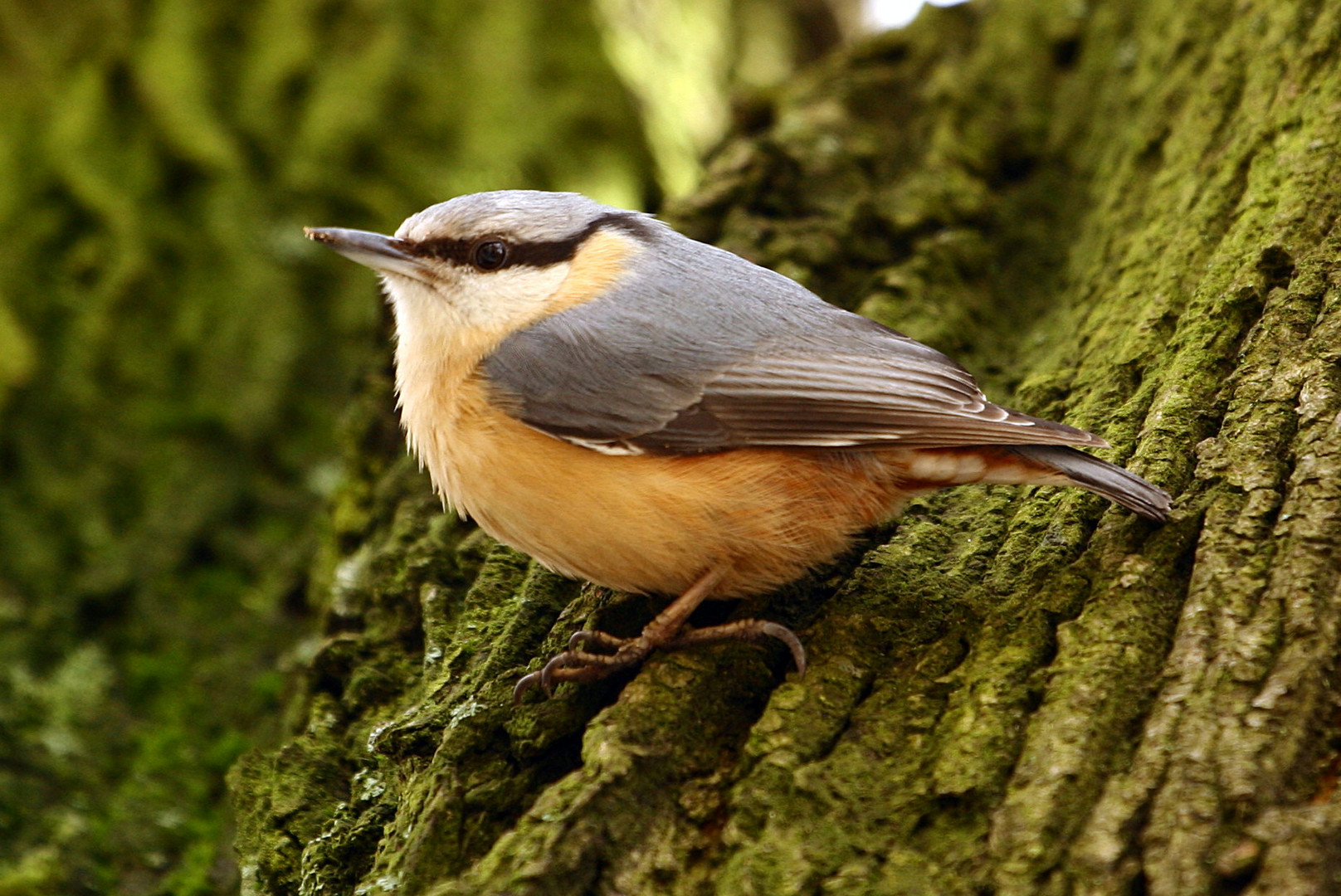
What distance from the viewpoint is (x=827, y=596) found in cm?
270

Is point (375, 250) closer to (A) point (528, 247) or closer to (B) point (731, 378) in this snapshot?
(A) point (528, 247)

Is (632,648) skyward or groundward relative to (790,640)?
groundward

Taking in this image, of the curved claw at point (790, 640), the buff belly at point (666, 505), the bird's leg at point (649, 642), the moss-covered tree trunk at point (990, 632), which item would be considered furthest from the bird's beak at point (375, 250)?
the curved claw at point (790, 640)

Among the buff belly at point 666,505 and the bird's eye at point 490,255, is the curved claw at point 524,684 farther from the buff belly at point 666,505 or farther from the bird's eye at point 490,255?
the bird's eye at point 490,255

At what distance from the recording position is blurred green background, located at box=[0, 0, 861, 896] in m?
3.86

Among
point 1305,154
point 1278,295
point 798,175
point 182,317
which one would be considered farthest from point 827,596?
point 182,317

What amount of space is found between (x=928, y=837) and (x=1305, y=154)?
6.54 feet

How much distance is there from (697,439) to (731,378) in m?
0.16

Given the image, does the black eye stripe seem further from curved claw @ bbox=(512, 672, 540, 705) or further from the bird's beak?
curved claw @ bbox=(512, 672, 540, 705)

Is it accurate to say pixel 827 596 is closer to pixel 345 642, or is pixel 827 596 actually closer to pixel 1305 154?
pixel 345 642

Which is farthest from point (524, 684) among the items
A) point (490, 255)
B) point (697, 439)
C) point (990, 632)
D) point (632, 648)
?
point (490, 255)

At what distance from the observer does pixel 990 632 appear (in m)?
2.33

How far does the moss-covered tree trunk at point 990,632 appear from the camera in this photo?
187 cm

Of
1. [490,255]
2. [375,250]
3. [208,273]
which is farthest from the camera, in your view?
[208,273]
